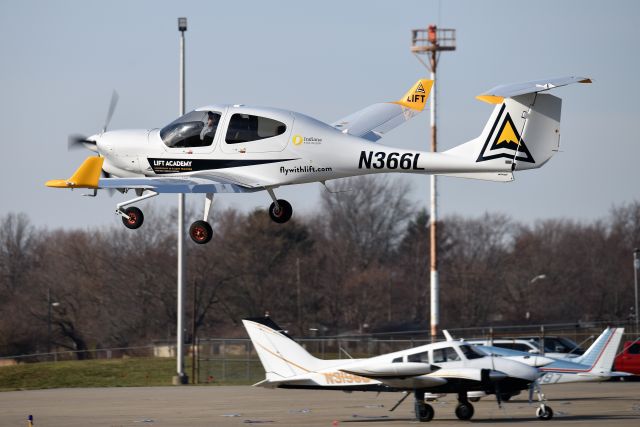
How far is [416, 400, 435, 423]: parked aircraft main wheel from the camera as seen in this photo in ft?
99.0

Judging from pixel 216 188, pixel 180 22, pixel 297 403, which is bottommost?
pixel 297 403

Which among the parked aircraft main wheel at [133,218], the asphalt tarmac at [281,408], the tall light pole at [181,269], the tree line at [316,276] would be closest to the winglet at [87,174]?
the parked aircraft main wheel at [133,218]

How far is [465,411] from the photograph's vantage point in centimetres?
3023

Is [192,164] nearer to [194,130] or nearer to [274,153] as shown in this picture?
[194,130]

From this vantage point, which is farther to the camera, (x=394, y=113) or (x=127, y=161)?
(x=394, y=113)

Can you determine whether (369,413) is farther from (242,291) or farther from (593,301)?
(593,301)

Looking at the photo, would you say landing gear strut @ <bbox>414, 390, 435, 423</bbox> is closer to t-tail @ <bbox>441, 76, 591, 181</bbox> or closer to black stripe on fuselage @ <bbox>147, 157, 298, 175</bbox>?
t-tail @ <bbox>441, 76, 591, 181</bbox>

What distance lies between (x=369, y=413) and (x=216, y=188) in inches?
460

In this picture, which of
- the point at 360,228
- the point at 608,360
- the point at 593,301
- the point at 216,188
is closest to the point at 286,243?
the point at 360,228

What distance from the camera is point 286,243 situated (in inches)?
3541

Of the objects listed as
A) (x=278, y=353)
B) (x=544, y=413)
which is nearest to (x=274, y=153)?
(x=278, y=353)

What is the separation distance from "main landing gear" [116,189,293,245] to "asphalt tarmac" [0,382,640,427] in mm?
6919

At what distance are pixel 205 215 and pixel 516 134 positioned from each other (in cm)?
696

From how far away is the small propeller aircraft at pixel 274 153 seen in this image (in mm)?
23375
